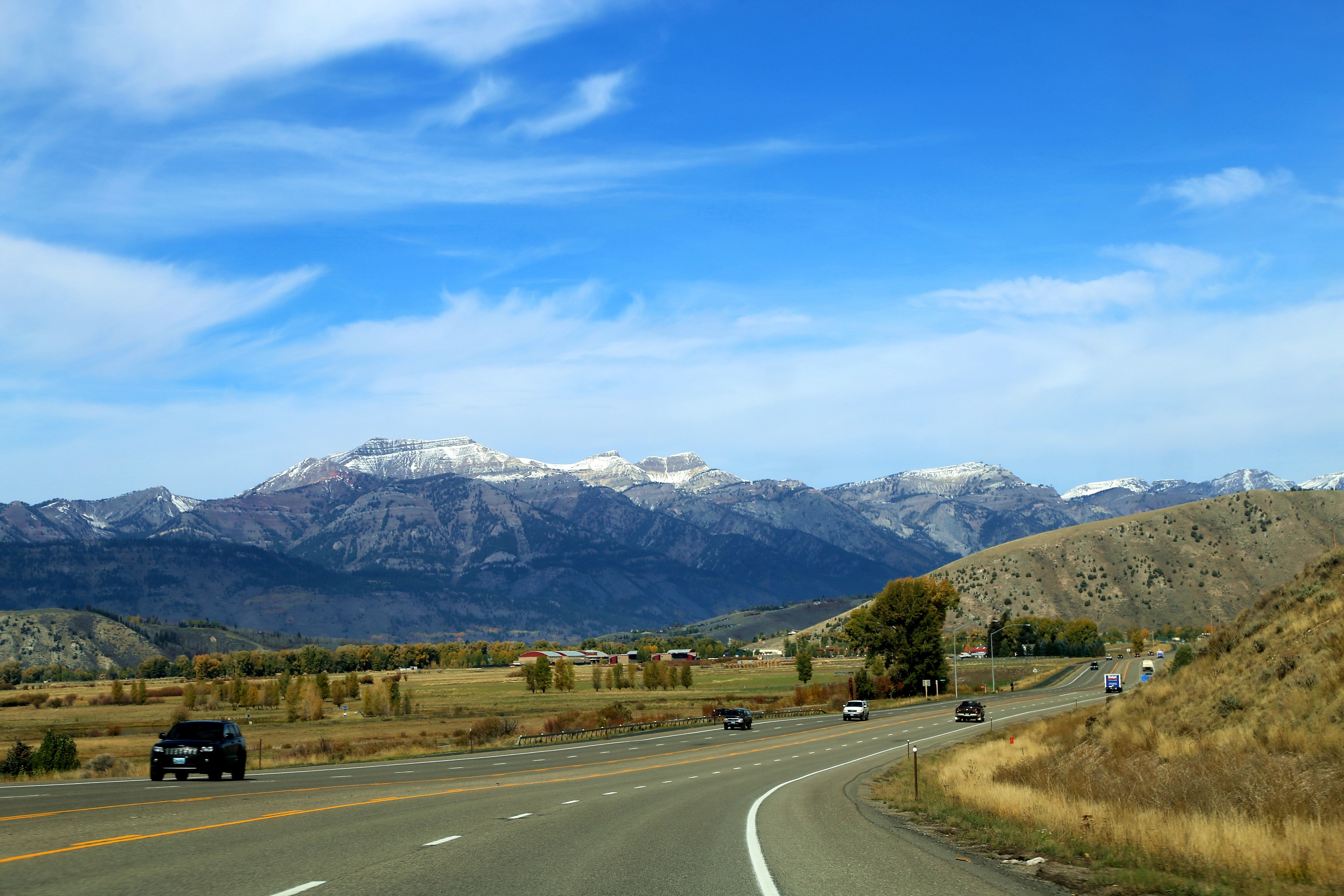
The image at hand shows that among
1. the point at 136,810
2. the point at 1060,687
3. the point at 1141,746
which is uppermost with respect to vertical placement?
the point at 136,810

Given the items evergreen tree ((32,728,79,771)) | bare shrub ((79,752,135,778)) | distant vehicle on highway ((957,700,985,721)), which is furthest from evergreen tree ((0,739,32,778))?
distant vehicle on highway ((957,700,985,721))

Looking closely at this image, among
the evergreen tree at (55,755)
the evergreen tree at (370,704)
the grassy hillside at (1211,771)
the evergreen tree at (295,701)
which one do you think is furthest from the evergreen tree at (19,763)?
the evergreen tree at (370,704)

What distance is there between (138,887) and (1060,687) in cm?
11810

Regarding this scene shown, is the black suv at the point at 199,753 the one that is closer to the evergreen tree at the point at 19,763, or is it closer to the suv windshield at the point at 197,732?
the suv windshield at the point at 197,732

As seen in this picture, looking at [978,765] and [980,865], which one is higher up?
[980,865]

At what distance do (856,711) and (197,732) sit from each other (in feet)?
190

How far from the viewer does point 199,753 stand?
27.4 meters

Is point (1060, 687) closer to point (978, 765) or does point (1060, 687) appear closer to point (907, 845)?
point (978, 765)

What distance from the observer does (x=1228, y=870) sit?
1255 centimetres

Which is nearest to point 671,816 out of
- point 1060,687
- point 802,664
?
point 1060,687

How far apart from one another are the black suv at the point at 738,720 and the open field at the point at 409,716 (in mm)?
13618

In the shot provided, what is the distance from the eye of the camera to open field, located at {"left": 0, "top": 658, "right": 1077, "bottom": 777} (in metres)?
57.0

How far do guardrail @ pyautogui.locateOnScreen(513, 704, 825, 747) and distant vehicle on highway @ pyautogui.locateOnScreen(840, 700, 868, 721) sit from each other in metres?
9.34

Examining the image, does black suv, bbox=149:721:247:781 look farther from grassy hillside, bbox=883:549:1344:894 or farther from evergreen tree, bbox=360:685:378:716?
evergreen tree, bbox=360:685:378:716
